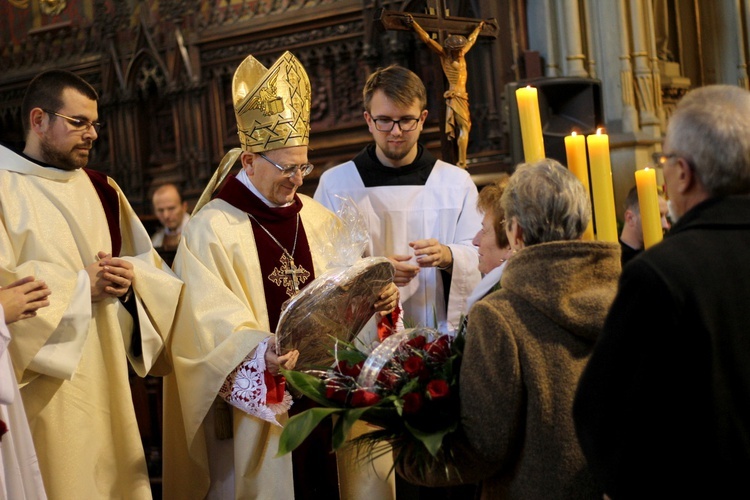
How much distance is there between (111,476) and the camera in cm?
345

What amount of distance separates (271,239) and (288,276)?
0.17 metres

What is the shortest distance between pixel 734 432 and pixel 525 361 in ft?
1.81

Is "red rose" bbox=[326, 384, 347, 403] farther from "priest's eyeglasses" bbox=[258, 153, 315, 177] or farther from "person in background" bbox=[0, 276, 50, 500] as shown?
"priest's eyeglasses" bbox=[258, 153, 315, 177]

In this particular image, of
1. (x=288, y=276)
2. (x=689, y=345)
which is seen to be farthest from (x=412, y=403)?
(x=288, y=276)

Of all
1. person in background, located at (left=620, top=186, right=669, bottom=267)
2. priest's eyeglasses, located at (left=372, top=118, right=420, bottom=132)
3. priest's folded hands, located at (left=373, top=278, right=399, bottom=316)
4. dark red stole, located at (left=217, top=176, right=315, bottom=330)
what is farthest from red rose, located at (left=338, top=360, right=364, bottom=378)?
person in background, located at (left=620, top=186, right=669, bottom=267)

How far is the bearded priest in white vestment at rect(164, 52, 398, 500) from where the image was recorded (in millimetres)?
3299

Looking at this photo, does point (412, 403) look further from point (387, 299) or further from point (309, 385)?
point (387, 299)

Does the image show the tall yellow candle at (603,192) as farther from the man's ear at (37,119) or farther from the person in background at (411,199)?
the man's ear at (37,119)

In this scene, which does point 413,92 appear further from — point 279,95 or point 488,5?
point 488,5

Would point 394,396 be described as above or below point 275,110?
below

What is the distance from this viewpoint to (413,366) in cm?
236

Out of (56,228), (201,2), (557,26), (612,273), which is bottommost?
(612,273)

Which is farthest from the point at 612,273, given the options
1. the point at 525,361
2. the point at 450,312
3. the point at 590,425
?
the point at 450,312

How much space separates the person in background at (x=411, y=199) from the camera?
3.94 metres
